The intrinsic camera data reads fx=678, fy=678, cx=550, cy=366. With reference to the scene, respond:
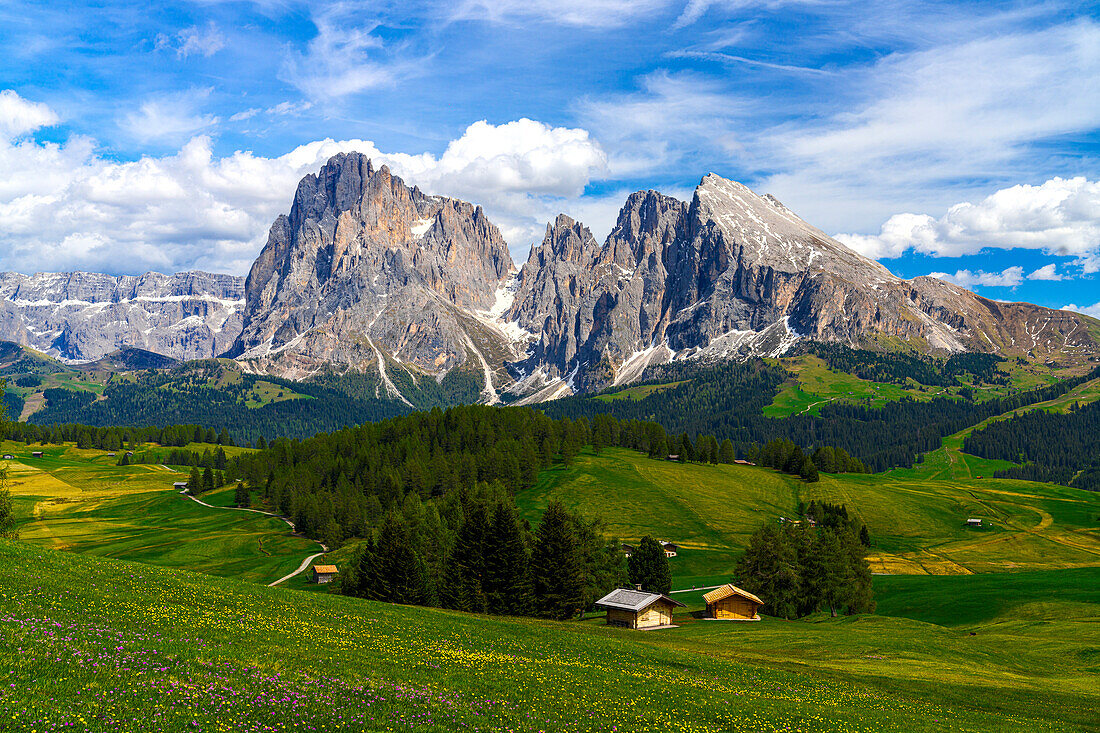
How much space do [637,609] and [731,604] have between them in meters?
15.5

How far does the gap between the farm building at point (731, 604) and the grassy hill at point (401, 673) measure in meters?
23.5

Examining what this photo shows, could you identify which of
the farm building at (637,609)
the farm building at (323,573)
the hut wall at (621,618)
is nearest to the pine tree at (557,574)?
the farm building at (637,609)

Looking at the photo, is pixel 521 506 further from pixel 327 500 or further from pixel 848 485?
pixel 848 485

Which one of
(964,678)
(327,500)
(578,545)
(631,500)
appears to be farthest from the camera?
(631,500)

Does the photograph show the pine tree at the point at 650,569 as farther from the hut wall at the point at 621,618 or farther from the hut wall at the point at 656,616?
the hut wall at the point at 621,618

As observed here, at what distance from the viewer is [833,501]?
16788 centimetres

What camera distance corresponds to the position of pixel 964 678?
141 ft

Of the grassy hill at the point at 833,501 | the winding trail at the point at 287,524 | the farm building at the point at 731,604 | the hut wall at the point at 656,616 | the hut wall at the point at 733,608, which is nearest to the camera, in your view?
the hut wall at the point at 656,616

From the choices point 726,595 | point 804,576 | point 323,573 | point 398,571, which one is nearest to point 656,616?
point 726,595

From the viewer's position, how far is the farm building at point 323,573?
103 meters

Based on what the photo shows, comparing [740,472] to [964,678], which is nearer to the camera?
[964,678]

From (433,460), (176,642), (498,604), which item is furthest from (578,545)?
(433,460)

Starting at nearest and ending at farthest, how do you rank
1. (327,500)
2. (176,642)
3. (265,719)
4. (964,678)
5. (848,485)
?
(265,719) → (176,642) → (964,678) → (327,500) → (848,485)

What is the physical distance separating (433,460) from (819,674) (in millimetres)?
135552
